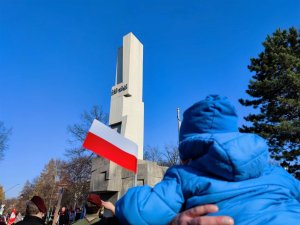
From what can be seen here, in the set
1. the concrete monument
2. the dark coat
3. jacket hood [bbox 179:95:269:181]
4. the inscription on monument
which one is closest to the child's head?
jacket hood [bbox 179:95:269:181]

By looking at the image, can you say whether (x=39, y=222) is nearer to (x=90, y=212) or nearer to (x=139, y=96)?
(x=90, y=212)

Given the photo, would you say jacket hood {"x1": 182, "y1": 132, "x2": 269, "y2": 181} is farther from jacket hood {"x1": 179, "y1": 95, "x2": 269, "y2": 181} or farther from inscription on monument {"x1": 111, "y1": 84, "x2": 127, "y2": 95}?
inscription on monument {"x1": 111, "y1": 84, "x2": 127, "y2": 95}

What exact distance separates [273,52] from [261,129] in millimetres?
5076

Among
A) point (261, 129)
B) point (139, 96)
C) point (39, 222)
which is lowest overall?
point (39, 222)

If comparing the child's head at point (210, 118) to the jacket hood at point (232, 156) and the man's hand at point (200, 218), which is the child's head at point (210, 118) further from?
the man's hand at point (200, 218)

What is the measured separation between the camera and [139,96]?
1617cm

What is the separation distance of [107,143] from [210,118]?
141 inches

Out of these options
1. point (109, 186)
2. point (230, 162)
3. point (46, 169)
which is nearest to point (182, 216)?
point (230, 162)

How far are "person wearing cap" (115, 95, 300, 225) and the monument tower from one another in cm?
1311

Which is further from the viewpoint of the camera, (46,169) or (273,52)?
(46,169)

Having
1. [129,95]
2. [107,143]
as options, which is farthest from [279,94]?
[107,143]

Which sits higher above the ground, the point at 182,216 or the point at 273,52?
the point at 273,52

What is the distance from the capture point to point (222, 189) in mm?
1143

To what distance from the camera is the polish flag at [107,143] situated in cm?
467
